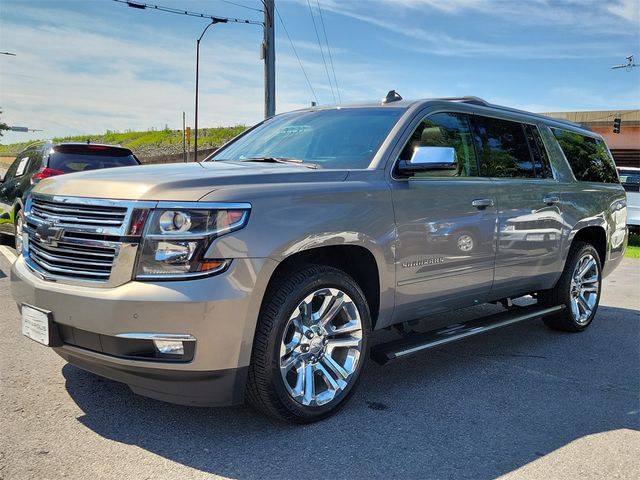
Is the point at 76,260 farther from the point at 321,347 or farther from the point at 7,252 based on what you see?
the point at 7,252

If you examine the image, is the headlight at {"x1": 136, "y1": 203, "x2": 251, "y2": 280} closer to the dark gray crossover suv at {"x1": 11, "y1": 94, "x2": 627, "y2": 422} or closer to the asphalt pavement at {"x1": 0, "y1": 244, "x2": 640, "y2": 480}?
the dark gray crossover suv at {"x1": 11, "y1": 94, "x2": 627, "y2": 422}

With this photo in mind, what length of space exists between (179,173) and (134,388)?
1.16 meters

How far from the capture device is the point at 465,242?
4.22 metres

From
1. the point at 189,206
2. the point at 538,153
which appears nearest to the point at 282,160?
the point at 189,206

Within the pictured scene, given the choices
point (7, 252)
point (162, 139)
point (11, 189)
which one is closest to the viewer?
point (7, 252)

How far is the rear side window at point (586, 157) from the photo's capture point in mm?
5770

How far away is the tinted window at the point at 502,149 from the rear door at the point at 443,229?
5.8 inches

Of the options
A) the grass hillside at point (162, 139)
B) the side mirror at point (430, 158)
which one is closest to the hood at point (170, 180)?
the side mirror at point (430, 158)

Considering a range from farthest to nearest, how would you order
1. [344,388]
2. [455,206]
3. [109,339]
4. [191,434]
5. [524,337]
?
[524,337], [455,206], [344,388], [191,434], [109,339]

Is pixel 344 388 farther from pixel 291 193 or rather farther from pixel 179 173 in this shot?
pixel 179 173

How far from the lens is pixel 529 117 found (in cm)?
538

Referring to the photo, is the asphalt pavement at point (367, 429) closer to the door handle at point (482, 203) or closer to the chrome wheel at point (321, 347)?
the chrome wheel at point (321, 347)

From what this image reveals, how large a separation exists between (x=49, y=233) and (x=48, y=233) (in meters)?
0.01

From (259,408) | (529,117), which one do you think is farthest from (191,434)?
(529,117)
